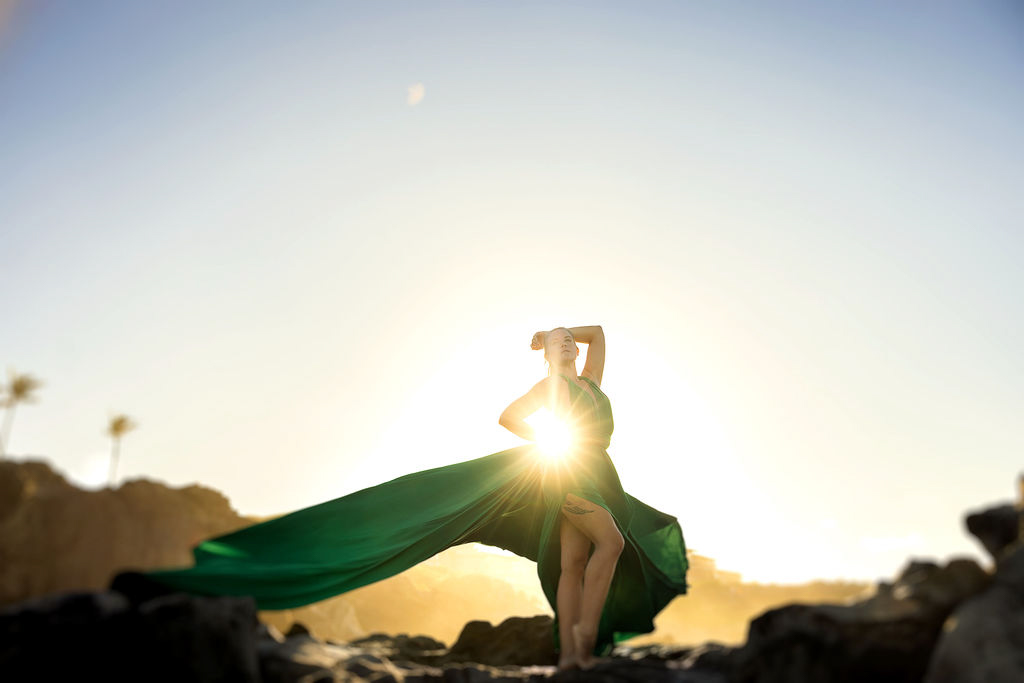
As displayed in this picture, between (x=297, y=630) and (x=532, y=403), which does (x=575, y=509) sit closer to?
(x=532, y=403)

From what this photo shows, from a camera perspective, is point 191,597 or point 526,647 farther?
point 526,647

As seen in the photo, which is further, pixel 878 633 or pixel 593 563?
pixel 593 563

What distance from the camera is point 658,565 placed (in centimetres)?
516

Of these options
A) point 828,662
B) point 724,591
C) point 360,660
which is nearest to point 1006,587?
point 828,662

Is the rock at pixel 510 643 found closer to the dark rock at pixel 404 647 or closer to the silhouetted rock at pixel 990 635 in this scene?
the dark rock at pixel 404 647

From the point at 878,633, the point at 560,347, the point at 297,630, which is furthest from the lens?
the point at 560,347

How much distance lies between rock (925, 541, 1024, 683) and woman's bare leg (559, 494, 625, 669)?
6.18ft

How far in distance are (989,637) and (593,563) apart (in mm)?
2197

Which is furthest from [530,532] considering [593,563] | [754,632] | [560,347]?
[754,632]

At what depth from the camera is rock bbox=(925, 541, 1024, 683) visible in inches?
98.6

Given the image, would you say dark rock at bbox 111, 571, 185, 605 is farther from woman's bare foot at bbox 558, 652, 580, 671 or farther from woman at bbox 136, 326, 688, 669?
woman's bare foot at bbox 558, 652, 580, 671

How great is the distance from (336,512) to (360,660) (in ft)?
3.94

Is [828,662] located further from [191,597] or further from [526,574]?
[526,574]

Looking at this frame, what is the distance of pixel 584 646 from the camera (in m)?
4.02
